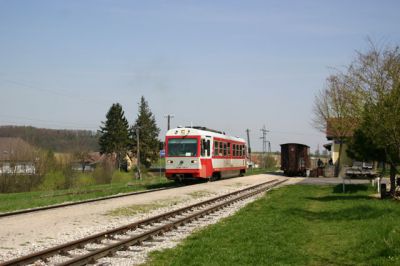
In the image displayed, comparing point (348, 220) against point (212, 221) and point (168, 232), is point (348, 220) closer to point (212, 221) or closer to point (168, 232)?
point (212, 221)

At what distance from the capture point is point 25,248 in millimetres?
9828

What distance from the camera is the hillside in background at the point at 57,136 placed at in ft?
266

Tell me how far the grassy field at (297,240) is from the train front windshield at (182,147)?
12.1m

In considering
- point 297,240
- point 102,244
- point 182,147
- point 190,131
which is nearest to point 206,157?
point 182,147

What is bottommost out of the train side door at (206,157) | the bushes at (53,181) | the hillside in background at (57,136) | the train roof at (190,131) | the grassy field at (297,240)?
the grassy field at (297,240)

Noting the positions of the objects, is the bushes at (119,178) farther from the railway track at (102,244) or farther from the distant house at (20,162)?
the railway track at (102,244)

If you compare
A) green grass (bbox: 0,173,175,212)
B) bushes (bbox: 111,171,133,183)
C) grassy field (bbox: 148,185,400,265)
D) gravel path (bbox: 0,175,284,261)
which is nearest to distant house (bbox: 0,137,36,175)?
bushes (bbox: 111,171,133,183)

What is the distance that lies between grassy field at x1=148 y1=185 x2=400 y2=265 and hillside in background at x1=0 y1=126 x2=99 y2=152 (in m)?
67.6

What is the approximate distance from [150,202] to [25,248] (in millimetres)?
9876

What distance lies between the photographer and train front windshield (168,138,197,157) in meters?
28.0

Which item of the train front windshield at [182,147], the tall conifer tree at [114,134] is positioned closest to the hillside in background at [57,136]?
the tall conifer tree at [114,134]

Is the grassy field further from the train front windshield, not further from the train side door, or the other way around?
the train side door

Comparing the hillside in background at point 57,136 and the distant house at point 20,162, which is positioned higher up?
the hillside in background at point 57,136

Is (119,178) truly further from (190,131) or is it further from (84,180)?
(190,131)
